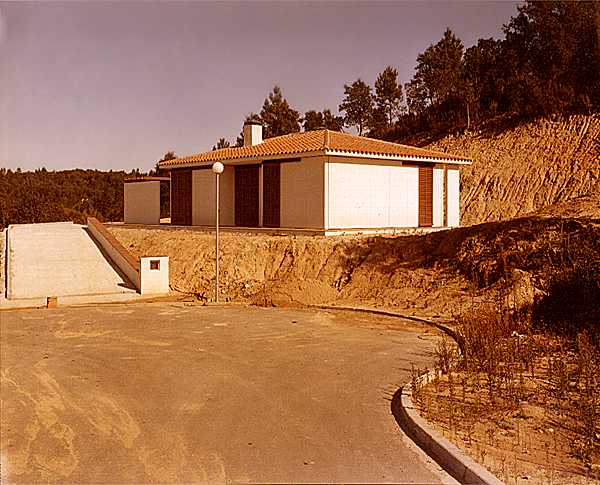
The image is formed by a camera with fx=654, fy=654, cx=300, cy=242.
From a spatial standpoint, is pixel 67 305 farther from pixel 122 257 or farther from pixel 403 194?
pixel 403 194

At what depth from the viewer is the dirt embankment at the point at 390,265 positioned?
50.3 ft

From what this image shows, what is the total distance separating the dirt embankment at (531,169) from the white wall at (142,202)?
16204 mm

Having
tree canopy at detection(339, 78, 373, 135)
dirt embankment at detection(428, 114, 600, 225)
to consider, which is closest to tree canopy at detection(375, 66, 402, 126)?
tree canopy at detection(339, 78, 373, 135)

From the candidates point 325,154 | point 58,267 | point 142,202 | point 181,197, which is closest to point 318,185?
point 325,154

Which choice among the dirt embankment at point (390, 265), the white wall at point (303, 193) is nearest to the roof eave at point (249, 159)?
the white wall at point (303, 193)

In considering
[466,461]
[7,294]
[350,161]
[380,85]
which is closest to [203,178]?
[350,161]

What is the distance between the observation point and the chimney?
2938 cm

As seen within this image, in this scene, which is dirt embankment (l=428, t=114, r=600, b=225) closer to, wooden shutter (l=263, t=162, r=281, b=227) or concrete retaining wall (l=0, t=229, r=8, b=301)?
wooden shutter (l=263, t=162, r=281, b=227)

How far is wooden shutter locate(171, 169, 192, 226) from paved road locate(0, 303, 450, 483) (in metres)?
16.1

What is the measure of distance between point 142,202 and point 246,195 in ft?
28.2

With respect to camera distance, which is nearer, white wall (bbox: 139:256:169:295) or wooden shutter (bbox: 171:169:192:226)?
white wall (bbox: 139:256:169:295)

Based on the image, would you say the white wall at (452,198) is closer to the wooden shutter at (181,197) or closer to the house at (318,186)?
the house at (318,186)

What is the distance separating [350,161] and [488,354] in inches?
575

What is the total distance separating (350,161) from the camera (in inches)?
913
